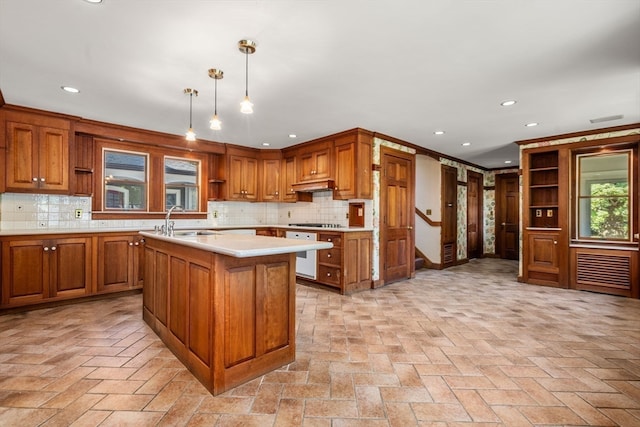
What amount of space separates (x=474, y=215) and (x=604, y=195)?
3173mm

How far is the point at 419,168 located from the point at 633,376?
17.3ft

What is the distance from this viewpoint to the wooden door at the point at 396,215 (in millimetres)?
5008

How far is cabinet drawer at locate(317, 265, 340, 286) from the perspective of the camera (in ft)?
15.0

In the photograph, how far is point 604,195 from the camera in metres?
4.93

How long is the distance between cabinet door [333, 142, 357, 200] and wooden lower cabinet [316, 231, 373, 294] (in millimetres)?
647

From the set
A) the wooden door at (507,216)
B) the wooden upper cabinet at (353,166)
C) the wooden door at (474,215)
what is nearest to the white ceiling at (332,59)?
the wooden upper cabinet at (353,166)

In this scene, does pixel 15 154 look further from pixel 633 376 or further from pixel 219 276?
pixel 633 376

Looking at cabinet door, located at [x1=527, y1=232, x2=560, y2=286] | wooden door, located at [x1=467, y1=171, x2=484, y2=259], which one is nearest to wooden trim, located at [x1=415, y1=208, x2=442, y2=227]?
wooden door, located at [x1=467, y1=171, x2=484, y2=259]

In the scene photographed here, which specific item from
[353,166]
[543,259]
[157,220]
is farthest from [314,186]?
[543,259]

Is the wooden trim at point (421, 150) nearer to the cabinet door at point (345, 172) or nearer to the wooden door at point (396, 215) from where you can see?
the wooden door at point (396, 215)

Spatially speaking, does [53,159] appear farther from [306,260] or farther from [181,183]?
[306,260]

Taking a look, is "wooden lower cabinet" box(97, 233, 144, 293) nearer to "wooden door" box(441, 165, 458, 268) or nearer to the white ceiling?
the white ceiling

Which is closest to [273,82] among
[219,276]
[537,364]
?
[219,276]

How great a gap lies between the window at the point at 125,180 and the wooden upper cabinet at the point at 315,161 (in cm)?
254
